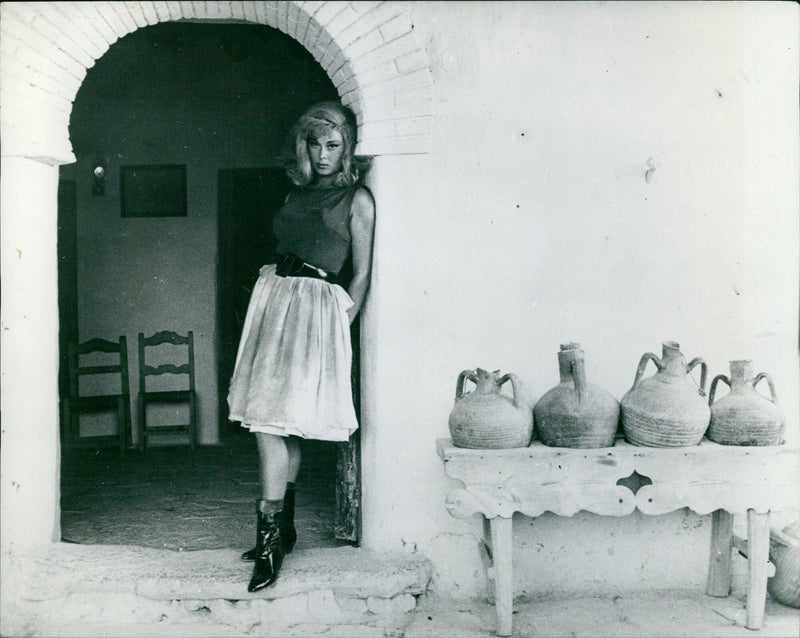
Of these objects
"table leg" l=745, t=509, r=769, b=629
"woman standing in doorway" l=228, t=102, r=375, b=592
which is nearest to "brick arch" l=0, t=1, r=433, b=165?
"woman standing in doorway" l=228, t=102, r=375, b=592

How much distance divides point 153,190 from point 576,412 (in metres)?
4.19

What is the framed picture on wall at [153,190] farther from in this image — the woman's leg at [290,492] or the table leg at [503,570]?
the table leg at [503,570]

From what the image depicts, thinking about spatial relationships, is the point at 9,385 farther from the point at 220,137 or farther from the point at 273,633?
the point at 220,137

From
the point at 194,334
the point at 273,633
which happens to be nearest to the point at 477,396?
the point at 273,633

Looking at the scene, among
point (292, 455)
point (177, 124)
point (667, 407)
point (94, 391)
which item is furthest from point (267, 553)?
point (177, 124)

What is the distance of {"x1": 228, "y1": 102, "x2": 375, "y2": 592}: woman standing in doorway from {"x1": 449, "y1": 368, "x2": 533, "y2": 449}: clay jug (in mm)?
485

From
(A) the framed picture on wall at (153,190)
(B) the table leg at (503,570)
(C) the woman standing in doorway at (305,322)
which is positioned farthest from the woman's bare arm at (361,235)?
(A) the framed picture on wall at (153,190)

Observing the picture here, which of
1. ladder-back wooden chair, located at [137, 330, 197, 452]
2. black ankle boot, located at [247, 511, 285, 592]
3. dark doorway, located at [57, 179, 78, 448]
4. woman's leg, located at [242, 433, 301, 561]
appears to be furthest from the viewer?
dark doorway, located at [57, 179, 78, 448]

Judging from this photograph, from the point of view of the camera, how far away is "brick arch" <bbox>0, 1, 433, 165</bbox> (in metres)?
3.25

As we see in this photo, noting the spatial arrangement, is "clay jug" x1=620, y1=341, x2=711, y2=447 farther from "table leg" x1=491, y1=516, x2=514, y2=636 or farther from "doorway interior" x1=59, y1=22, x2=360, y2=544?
"doorway interior" x1=59, y1=22, x2=360, y2=544

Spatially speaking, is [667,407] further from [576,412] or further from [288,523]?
[288,523]

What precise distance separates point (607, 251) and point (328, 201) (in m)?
1.24

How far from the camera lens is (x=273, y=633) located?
3326mm

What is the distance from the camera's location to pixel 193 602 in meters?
3.33
